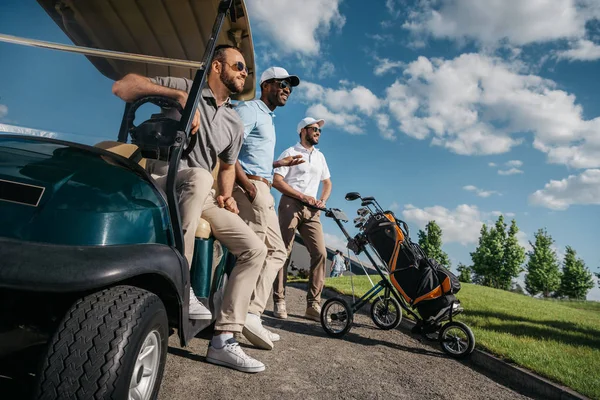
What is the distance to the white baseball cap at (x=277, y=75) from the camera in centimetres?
450

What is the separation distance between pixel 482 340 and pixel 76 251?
463cm

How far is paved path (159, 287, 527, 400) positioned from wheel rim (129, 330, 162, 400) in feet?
2.21

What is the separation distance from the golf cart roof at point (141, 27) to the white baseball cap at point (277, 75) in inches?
67.9

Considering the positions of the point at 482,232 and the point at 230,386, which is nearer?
the point at 230,386

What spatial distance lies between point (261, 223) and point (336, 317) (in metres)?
1.58

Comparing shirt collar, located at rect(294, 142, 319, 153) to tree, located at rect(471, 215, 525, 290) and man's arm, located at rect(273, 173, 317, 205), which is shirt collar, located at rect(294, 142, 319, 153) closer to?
man's arm, located at rect(273, 173, 317, 205)

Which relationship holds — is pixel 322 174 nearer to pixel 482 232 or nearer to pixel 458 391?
pixel 458 391

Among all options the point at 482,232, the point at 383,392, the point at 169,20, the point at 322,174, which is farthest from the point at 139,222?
the point at 482,232

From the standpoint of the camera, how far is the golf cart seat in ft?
6.62

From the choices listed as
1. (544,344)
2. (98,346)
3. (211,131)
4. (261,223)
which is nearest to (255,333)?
(261,223)

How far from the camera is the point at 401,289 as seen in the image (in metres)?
4.66

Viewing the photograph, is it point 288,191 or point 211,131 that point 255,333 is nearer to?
point 211,131

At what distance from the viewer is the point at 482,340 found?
475cm

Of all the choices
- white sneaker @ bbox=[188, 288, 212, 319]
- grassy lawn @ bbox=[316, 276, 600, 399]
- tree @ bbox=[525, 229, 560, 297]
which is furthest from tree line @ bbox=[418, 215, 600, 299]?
white sneaker @ bbox=[188, 288, 212, 319]
